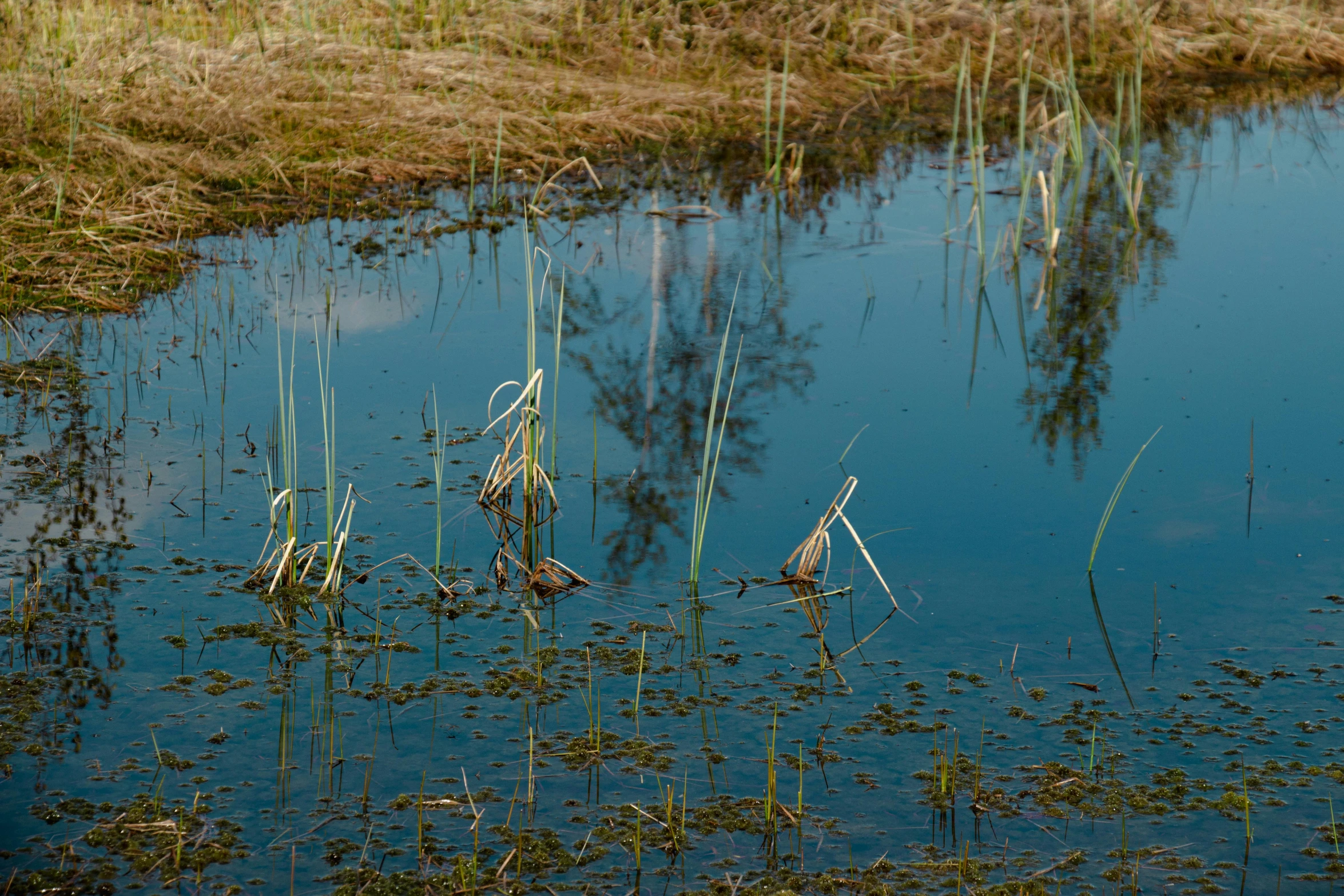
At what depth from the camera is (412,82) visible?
30.3 ft

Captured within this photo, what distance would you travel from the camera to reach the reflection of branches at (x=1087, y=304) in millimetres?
5191

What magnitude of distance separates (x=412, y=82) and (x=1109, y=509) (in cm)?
688

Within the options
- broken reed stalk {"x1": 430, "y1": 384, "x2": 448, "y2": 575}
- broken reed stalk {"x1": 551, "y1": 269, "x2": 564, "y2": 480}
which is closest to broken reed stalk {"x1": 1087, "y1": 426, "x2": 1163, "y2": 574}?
broken reed stalk {"x1": 551, "y1": 269, "x2": 564, "y2": 480}

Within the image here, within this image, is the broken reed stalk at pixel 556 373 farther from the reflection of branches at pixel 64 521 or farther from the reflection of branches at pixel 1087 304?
the reflection of branches at pixel 1087 304

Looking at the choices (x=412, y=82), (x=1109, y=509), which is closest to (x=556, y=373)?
(x=1109, y=509)

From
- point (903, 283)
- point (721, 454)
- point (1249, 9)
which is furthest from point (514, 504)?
point (1249, 9)

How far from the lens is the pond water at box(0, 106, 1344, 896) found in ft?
9.41

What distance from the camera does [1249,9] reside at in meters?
11.3

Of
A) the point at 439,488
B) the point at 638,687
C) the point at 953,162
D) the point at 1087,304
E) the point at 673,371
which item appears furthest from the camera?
the point at 953,162

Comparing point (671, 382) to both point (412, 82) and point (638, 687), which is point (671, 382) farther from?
point (412, 82)

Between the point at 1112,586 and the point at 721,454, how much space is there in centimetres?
154

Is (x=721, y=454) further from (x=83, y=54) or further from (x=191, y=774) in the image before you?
(x=83, y=54)

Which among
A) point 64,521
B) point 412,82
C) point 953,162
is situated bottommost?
point 64,521

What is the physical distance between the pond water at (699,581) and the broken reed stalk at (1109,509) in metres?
0.04
